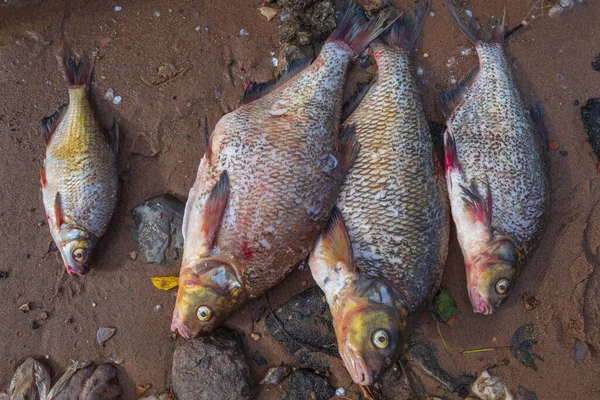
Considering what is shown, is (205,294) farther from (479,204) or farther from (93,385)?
(479,204)

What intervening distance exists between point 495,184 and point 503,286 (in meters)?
0.89

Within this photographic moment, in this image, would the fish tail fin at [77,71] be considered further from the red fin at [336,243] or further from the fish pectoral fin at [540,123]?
the fish pectoral fin at [540,123]

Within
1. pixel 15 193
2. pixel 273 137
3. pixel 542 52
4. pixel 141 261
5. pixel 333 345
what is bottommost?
pixel 333 345

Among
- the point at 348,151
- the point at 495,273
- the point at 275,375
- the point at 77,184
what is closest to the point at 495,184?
the point at 495,273

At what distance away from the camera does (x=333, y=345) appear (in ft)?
13.3

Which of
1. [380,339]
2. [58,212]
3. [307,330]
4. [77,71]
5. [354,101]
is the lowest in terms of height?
[307,330]

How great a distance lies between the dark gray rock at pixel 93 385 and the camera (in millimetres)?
3883

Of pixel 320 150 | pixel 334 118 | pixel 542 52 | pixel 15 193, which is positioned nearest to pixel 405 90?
pixel 334 118

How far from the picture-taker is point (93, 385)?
3912 mm

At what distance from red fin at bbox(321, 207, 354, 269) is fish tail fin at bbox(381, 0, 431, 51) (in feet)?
6.07

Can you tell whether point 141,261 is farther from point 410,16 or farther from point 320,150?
point 410,16

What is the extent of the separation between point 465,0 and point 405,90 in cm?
146

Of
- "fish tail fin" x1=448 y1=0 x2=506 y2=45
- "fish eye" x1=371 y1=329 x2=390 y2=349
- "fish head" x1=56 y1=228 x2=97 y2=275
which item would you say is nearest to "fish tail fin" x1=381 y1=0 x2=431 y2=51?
"fish tail fin" x1=448 y1=0 x2=506 y2=45

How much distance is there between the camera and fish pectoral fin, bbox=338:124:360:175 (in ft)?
12.6
